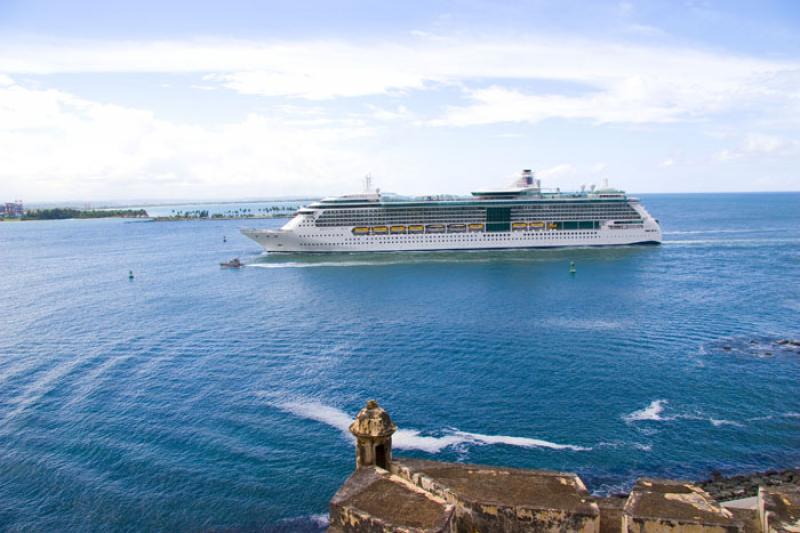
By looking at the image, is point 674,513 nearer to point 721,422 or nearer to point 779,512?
point 779,512

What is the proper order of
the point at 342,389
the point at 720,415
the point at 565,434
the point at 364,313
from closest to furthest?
the point at 565,434
the point at 720,415
the point at 342,389
the point at 364,313

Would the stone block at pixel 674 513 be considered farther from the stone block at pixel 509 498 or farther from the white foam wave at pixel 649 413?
the white foam wave at pixel 649 413

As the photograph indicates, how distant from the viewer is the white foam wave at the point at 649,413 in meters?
24.7

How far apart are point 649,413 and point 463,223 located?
199 feet

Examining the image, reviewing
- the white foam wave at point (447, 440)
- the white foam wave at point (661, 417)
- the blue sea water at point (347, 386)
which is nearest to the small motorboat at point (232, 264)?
the blue sea water at point (347, 386)

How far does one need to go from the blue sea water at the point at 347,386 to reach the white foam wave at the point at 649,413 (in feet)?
0.35

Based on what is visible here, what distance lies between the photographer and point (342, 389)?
28.5m

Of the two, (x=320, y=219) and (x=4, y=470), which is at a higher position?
(x=320, y=219)

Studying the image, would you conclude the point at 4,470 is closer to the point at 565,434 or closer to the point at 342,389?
the point at 342,389

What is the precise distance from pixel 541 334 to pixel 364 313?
14.2 meters

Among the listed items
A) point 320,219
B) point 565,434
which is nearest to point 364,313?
point 565,434

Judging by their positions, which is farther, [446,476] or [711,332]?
[711,332]

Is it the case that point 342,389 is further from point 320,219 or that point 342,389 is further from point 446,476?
point 320,219

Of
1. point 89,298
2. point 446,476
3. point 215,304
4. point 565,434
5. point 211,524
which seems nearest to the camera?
point 446,476
